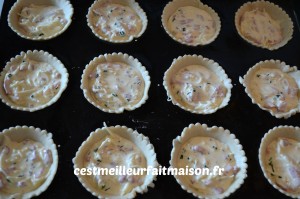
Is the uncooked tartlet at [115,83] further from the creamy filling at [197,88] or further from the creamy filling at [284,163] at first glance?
the creamy filling at [284,163]

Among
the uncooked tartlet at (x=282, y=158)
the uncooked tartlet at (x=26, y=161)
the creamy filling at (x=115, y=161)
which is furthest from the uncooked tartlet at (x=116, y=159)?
the uncooked tartlet at (x=282, y=158)

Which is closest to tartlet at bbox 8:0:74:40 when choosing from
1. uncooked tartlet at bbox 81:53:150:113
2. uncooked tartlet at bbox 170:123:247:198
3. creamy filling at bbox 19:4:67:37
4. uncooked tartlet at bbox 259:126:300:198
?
creamy filling at bbox 19:4:67:37

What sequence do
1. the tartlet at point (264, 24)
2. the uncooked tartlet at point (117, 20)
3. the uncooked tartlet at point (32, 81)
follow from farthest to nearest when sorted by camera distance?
the tartlet at point (264, 24)
the uncooked tartlet at point (117, 20)
the uncooked tartlet at point (32, 81)

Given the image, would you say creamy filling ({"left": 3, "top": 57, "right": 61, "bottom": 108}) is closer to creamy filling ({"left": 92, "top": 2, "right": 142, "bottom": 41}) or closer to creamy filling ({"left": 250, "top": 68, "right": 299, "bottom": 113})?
creamy filling ({"left": 92, "top": 2, "right": 142, "bottom": 41})

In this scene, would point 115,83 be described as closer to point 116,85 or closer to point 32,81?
point 116,85

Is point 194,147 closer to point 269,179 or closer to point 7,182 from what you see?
point 269,179

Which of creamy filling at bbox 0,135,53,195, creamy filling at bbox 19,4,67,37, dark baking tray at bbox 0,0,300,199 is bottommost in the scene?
creamy filling at bbox 0,135,53,195
